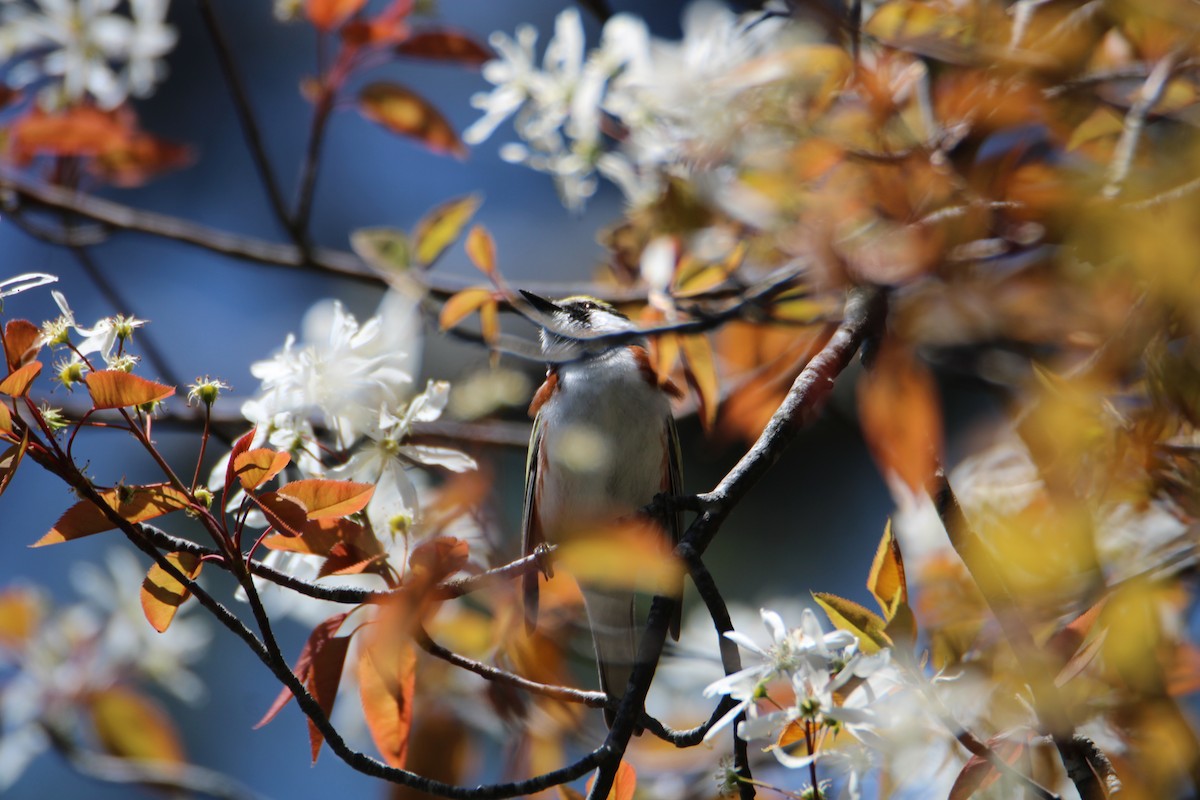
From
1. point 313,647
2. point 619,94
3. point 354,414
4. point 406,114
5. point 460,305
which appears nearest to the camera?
point 313,647

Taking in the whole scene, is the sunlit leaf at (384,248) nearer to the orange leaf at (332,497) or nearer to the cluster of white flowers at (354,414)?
the cluster of white flowers at (354,414)

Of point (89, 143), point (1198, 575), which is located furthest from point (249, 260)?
point (1198, 575)

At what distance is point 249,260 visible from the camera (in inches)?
136

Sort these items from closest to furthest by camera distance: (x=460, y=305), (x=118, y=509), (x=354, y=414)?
(x=118, y=509)
(x=354, y=414)
(x=460, y=305)

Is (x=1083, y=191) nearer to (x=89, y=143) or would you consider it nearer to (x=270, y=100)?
(x=89, y=143)

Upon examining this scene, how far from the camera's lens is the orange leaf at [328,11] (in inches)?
111

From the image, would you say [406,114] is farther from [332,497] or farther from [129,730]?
[129,730]

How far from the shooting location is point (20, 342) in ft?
5.07

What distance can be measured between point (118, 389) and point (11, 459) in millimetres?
173

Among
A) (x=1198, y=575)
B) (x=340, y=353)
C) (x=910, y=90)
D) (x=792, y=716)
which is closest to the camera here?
(x=792, y=716)

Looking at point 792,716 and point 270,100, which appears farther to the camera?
point 270,100

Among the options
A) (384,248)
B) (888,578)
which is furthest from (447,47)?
(888,578)

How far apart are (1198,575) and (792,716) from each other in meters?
1.26

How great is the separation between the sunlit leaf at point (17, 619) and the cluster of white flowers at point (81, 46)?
5.12 ft
